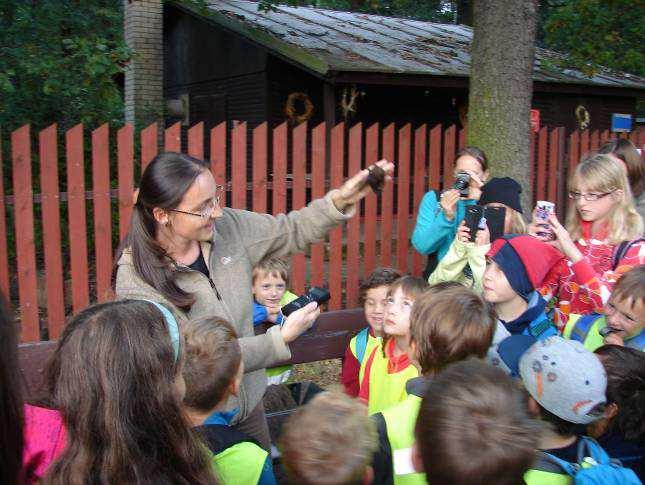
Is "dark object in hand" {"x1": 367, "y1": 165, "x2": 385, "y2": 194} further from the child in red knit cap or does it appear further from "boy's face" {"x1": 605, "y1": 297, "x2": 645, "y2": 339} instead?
"boy's face" {"x1": 605, "y1": 297, "x2": 645, "y2": 339}

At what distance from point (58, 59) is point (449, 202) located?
5.22m

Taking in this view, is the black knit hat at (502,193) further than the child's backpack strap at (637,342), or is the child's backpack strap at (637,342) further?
the black knit hat at (502,193)

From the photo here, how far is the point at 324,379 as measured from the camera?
5633mm

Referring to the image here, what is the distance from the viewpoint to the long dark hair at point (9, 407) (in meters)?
1.16

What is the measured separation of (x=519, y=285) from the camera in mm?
2773

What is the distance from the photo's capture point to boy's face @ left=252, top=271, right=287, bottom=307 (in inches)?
152

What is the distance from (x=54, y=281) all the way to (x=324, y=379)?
2511 millimetres

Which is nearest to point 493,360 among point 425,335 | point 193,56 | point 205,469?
point 425,335

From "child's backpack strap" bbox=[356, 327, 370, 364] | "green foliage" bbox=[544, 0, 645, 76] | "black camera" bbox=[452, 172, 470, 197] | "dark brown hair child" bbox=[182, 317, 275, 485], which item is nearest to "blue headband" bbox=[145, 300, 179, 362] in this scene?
"dark brown hair child" bbox=[182, 317, 275, 485]

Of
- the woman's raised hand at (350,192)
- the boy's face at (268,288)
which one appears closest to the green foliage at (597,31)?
the boy's face at (268,288)

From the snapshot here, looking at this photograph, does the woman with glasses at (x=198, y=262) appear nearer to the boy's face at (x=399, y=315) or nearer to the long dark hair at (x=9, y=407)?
the boy's face at (x=399, y=315)

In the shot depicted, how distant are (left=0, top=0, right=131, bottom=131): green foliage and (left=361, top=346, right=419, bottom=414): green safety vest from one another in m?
4.64

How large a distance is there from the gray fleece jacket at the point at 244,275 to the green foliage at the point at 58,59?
4.37 m

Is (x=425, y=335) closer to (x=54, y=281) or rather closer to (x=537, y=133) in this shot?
(x=54, y=281)
